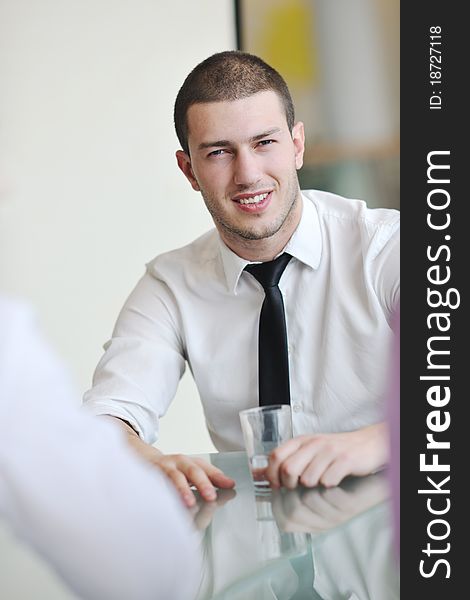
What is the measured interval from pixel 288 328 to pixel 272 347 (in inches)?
3.0

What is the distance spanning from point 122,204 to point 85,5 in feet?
1.71

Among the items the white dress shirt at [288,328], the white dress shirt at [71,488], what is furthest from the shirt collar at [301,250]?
the white dress shirt at [71,488]

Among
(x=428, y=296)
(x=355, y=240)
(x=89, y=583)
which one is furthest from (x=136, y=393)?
(x=89, y=583)

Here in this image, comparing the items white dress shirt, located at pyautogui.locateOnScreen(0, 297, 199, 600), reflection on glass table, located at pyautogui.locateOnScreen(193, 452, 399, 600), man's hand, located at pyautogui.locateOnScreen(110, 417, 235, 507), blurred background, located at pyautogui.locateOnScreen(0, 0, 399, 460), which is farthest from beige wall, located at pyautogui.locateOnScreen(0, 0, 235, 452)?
white dress shirt, located at pyautogui.locateOnScreen(0, 297, 199, 600)

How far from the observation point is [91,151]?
95.7 inches

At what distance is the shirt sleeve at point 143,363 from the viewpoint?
1.20m

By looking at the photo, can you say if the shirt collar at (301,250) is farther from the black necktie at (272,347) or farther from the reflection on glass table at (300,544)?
the reflection on glass table at (300,544)

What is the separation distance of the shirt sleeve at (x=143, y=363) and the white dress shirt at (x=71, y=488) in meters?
0.85

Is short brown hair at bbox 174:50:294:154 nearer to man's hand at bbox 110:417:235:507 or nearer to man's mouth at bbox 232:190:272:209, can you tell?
man's mouth at bbox 232:190:272:209

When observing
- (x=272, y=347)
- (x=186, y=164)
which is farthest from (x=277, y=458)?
(x=186, y=164)

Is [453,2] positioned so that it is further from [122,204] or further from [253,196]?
[122,204]

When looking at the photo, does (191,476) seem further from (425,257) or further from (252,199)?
(252,199)

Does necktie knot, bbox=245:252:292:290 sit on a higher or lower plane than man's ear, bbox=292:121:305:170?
lower

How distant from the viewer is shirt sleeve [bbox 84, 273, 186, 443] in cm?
120
